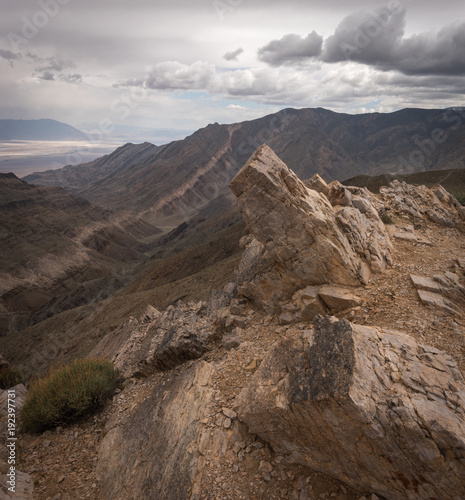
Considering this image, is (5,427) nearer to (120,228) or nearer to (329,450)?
(329,450)

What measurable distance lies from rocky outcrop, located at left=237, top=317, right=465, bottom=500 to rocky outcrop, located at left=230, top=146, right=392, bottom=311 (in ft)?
9.75

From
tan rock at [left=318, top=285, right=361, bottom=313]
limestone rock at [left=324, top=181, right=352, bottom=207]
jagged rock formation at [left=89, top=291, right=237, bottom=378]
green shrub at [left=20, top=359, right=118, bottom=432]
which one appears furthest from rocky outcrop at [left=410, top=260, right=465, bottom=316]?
green shrub at [left=20, top=359, right=118, bottom=432]

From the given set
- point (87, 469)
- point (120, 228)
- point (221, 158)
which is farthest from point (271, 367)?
point (221, 158)

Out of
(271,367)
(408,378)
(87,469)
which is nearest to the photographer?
(408,378)

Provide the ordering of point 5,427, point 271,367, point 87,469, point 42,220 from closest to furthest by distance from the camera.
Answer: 1. point 271,367
2. point 87,469
3. point 5,427
4. point 42,220

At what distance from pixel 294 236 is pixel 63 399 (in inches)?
372

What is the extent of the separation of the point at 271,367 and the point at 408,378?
9.67 ft

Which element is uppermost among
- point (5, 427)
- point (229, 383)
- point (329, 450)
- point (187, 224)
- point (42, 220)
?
point (329, 450)

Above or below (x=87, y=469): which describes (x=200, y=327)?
above

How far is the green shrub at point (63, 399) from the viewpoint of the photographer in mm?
9445

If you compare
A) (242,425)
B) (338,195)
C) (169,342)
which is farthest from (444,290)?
(169,342)

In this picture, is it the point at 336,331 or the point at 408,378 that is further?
the point at 336,331

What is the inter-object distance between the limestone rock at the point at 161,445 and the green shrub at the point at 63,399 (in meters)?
1.20

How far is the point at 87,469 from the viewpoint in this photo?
8188mm
